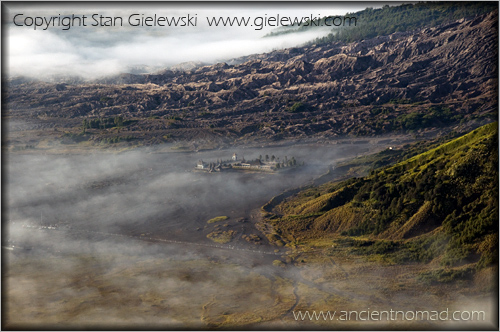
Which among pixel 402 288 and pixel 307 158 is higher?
pixel 307 158

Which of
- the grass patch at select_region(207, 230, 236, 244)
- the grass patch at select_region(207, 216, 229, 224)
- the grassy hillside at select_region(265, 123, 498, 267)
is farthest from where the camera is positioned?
the grass patch at select_region(207, 216, 229, 224)

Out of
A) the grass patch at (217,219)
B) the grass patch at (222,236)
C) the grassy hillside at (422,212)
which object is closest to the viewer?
the grassy hillside at (422,212)

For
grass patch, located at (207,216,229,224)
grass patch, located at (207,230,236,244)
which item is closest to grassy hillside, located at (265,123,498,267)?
grass patch, located at (207,230,236,244)

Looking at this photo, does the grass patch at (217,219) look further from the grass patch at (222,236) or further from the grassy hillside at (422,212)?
the grassy hillside at (422,212)

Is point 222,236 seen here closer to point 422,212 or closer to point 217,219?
point 217,219

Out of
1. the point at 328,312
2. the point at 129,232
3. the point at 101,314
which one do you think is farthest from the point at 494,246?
the point at 129,232

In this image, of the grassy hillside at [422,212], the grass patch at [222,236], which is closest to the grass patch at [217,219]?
the grass patch at [222,236]

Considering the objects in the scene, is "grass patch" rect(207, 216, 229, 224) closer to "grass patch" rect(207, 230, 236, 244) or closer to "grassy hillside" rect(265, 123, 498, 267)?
"grass patch" rect(207, 230, 236, 244)

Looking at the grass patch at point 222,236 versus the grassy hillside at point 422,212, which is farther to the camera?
the grass patch at point 222,236

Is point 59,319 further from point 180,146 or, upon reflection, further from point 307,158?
point 180,146
